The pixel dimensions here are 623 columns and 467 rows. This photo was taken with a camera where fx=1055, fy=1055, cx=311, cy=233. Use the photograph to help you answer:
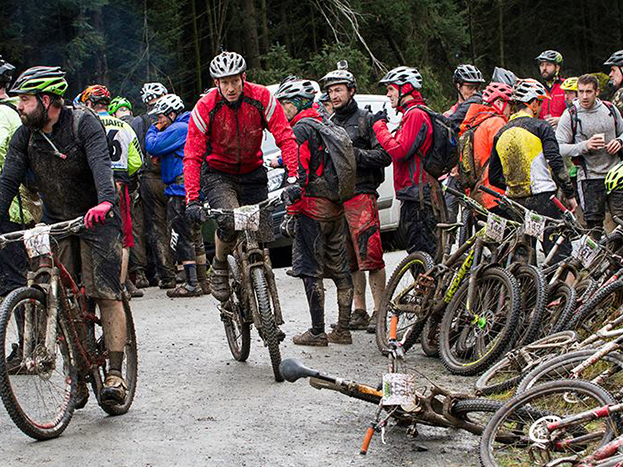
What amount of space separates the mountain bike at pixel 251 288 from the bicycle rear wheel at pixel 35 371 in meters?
1.70

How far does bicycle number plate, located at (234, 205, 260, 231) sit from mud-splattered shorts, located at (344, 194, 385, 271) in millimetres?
1707

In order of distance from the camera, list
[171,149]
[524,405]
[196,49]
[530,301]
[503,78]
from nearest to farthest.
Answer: [524,405] → [530,301] → [503,78] → [171,149] → [196,49]

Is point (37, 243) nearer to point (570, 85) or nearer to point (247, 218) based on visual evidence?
point (247, 218)

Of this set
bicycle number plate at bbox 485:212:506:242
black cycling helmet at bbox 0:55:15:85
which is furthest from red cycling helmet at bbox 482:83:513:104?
black cycling helmet at bbox 0:55:15:85

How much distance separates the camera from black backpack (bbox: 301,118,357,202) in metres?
9.20

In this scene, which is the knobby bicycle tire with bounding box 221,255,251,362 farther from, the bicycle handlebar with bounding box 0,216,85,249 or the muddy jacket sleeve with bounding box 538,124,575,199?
the muddy jacket sleeve with bounding box 538,124,575,199

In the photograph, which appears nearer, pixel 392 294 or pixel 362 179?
pixel 392 294

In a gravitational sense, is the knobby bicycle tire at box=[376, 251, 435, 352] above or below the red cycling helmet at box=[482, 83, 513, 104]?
below

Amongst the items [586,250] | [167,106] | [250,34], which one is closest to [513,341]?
[586,250]

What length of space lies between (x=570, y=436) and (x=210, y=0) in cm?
1924

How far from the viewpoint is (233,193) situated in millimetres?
8641

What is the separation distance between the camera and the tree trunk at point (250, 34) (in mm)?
21922

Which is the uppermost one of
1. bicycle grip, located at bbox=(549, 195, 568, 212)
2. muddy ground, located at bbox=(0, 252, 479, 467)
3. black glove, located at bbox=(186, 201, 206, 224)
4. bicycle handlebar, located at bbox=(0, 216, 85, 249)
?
bicycle handlebar, located at bbox=(0, 216, 85, 249)

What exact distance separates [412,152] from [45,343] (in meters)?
4.25
